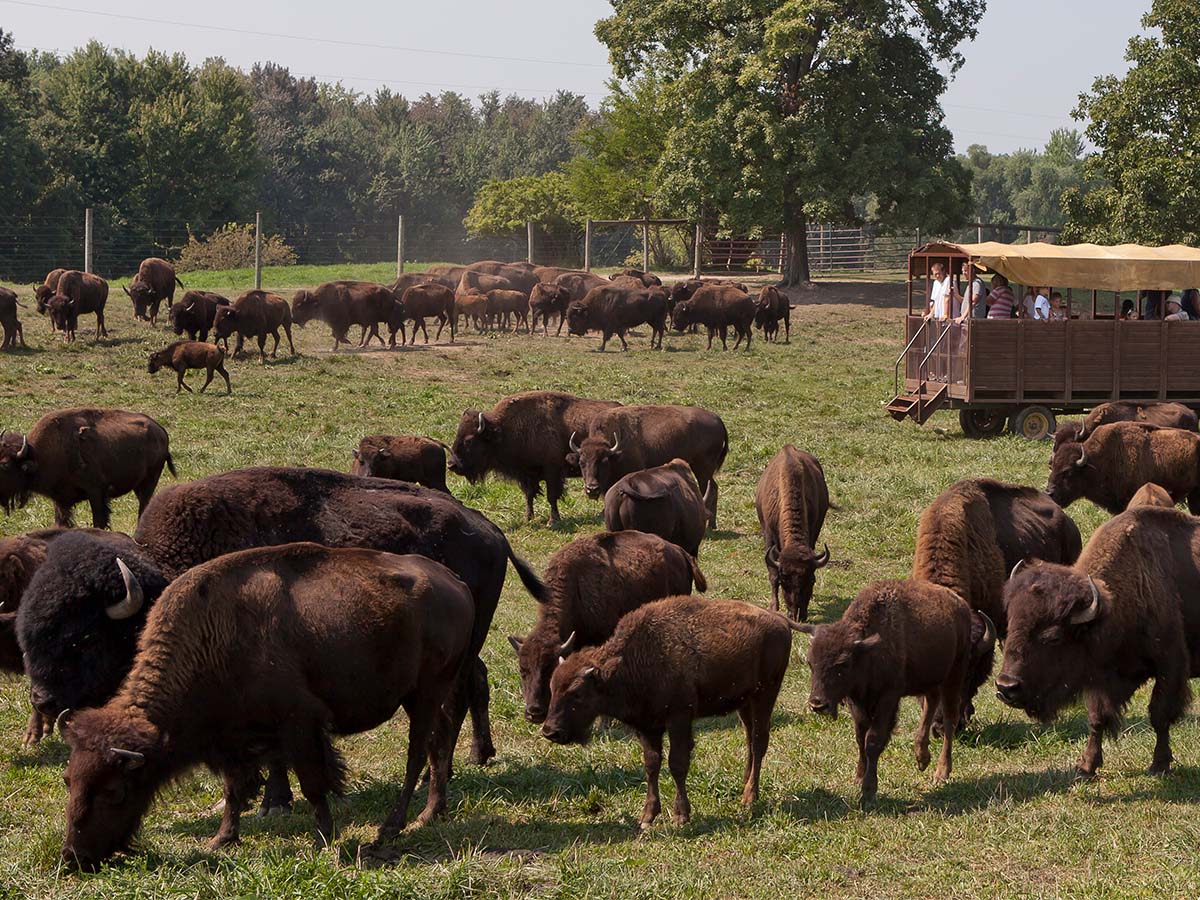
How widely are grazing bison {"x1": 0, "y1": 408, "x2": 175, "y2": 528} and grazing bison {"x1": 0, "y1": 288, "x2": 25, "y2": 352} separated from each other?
13.9 meters

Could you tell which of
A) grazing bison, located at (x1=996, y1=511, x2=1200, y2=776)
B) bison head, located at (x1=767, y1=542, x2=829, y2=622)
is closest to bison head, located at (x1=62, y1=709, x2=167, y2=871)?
grazing bison, located at (x1=996, y1=511, x2=1200, y2=776)

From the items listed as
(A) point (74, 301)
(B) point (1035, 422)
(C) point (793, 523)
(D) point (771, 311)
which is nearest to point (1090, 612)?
(C) point (793, 523)

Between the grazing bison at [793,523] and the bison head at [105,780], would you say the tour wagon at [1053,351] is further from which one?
the bison head at [105,780]

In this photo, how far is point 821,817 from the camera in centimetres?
757

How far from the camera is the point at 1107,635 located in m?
8.34

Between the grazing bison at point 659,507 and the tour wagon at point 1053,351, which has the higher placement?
the tour wagon at point 1053,351

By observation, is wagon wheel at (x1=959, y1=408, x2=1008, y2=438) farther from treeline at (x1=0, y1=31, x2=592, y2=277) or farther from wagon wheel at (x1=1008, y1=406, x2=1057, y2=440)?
treeline at (x1=0, y1=31, x2=592, y2=277)

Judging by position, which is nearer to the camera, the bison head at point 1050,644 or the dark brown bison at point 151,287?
the bison head at point 1050,644

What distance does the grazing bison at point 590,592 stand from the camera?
8727 mm

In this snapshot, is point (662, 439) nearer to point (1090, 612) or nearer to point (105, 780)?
point (1090, 612)

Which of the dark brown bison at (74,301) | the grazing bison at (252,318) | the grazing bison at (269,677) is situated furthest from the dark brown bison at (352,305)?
the grazing bison at (269,677)

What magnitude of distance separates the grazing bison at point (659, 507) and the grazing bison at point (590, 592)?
203 cm

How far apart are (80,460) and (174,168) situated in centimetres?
4875

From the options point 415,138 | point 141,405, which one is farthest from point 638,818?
point 415,138
